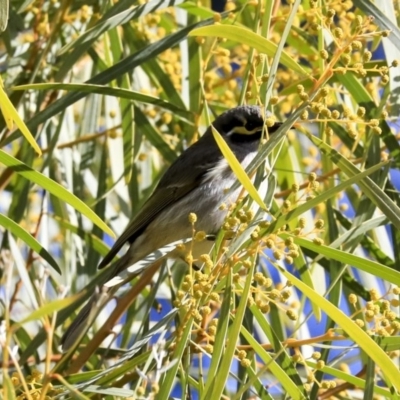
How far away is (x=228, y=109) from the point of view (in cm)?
321

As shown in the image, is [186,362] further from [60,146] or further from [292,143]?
[292,143]

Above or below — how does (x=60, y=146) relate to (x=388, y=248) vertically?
above

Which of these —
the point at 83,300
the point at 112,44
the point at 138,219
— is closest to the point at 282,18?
the point at 112,44

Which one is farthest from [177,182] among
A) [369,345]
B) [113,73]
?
[369,345]

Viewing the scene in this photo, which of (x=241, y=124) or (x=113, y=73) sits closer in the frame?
(x=113, y=73)

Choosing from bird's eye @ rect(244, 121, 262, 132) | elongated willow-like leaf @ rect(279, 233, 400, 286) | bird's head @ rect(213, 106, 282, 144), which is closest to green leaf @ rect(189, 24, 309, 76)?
elongated willow-like leaf @ rect(279, 233, 400, 286)

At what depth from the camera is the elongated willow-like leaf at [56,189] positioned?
7.20 ft

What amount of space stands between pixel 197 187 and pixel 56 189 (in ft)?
3.82

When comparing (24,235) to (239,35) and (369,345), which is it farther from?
(369,345)

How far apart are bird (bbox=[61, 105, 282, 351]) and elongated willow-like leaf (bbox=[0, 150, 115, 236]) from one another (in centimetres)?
85

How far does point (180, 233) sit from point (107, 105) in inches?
19.2

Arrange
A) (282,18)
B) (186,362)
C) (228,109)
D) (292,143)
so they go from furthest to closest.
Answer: (292,143) → (228,109) → (282,18) → (186,362)

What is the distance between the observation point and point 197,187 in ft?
11.0

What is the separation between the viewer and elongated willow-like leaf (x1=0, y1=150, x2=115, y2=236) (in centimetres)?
219
